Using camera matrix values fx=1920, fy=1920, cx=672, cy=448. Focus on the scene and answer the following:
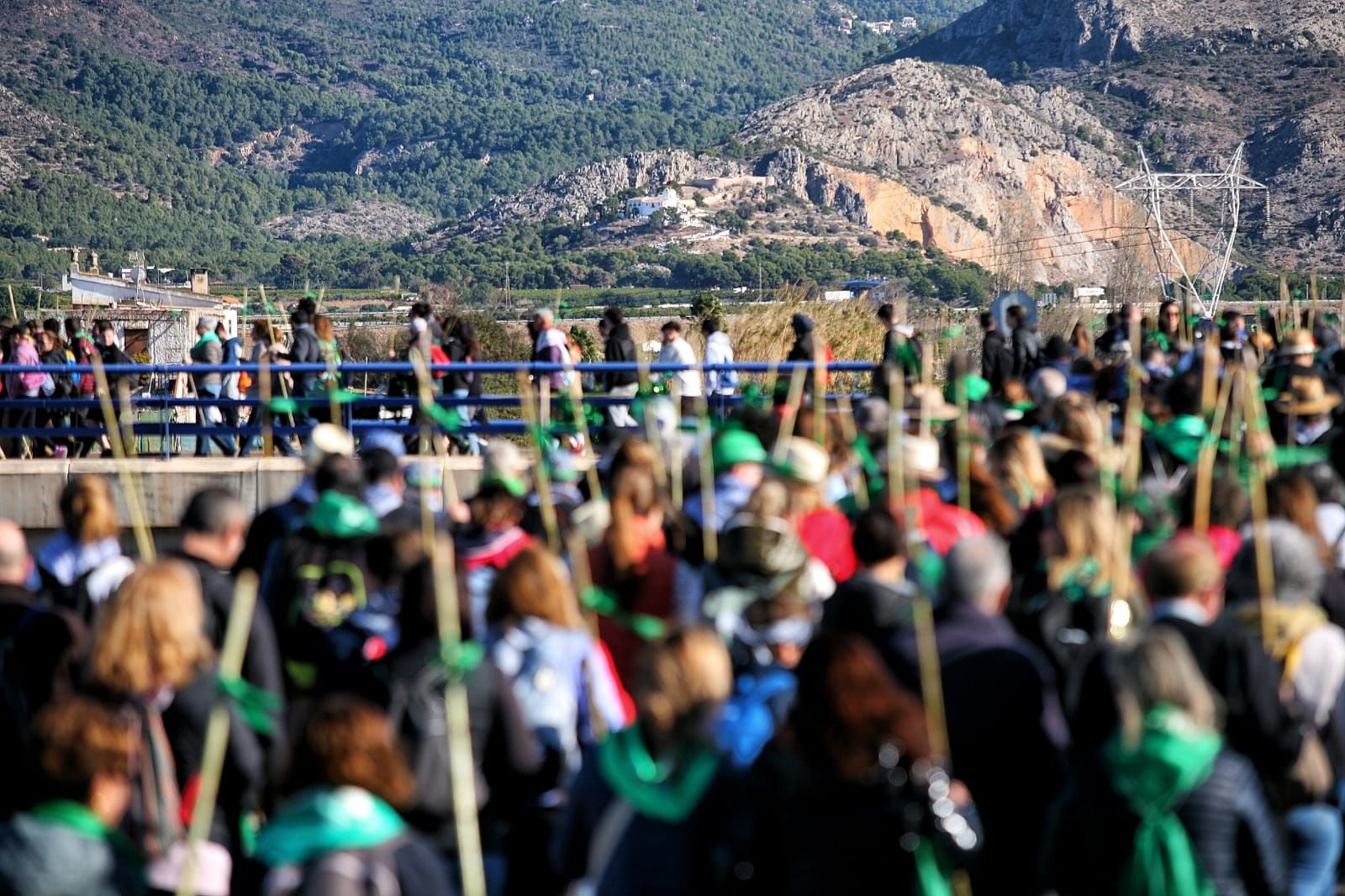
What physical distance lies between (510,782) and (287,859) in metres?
Result: 1.48

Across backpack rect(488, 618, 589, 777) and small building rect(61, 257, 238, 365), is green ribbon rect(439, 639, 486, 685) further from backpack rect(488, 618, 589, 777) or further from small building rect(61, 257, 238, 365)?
small building rect(61, 257, 238, 365)

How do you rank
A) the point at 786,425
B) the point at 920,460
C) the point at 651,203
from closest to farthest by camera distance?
the point at 920,460
the point at 786,425
the point at 651,203

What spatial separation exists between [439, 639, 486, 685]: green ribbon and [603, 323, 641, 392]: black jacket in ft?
30.9

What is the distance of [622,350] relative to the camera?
50.0 ft

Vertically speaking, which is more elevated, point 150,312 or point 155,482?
point 155,482

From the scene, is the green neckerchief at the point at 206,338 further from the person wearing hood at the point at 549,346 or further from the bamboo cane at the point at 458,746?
the bamboo cane at the point at 458,746

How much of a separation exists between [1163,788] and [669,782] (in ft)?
3.76

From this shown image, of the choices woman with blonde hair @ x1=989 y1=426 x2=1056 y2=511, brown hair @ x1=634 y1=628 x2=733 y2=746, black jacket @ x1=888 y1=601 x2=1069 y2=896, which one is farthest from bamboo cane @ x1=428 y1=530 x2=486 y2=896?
woman with blonde hair @ x1=989 y1=426 x2=1056 y2=511

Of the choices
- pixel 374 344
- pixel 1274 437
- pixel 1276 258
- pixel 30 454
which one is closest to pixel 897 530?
pixel 1274 437

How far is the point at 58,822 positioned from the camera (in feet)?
14.5

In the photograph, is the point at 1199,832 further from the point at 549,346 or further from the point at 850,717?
the point at 549,346

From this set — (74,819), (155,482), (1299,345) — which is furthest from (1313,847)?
(155,482)

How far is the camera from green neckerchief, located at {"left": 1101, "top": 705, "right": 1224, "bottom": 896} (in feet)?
14.5

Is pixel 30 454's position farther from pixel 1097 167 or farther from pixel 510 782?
pixel 1097 167
